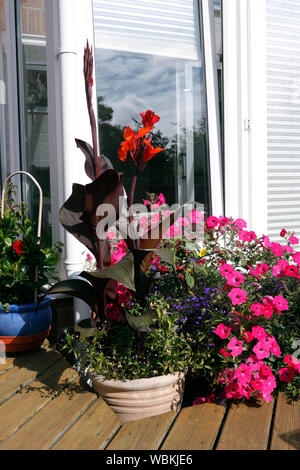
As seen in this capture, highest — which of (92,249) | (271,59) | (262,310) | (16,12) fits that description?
(16,12)

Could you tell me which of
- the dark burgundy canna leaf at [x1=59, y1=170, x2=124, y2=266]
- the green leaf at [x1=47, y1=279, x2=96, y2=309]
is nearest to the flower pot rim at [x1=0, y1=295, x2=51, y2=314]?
the green leaf at [x1=47, y1=279, x2=96, y2=309]

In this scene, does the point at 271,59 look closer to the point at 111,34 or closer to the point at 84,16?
the point at 111,34

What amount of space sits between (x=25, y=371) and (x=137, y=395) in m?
0.60

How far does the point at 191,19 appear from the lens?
2898 mm

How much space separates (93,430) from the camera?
5.31 ft

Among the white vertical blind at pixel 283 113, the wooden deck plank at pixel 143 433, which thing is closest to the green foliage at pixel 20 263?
the wooden deck plank at pixel 143 433

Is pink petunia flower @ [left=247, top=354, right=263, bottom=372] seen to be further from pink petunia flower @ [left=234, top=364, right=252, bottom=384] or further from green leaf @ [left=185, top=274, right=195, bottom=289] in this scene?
green leaf @ [left=185, top=274, right=195, bottom=289]

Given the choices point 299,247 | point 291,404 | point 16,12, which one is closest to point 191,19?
point 16,12

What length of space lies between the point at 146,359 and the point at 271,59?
6.94ft

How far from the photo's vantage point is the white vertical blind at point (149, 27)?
2674mm

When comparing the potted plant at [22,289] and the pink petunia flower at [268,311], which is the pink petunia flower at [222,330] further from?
the potted plant at [22,289]

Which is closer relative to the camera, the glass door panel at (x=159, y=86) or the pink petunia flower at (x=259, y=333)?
the pink petunia flower at (x=259, y=333)

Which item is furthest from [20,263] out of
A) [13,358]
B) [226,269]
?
[226,269]
